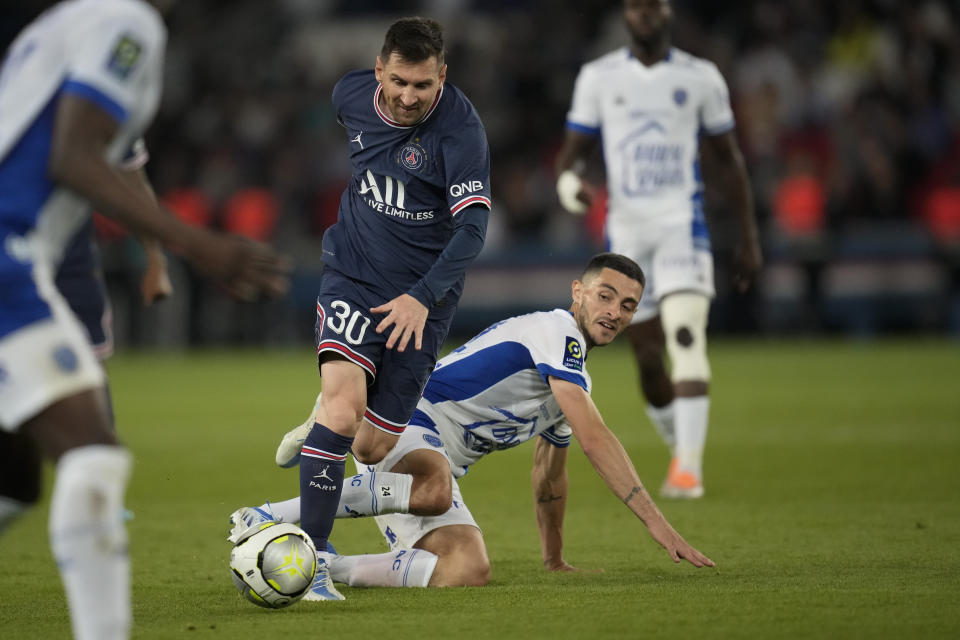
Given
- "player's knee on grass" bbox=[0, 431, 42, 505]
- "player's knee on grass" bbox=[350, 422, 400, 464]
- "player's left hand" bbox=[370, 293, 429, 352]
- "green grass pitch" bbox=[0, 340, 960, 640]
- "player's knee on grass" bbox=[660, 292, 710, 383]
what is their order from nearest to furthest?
1. "player's knee on grass" bbox=[0, 431, 42, 505]
2. "green grass pitch" bbox=[0, 340, 960, 640]
3. "player's left hand" bbox=[370, 293, 429, 352]
4. "player's knee on grass" bbox=[350, 422, 400, 464]
5. "player's knee on grass" bbox=[660, 292, 710, 383]

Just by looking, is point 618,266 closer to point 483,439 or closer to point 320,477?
point 483,439

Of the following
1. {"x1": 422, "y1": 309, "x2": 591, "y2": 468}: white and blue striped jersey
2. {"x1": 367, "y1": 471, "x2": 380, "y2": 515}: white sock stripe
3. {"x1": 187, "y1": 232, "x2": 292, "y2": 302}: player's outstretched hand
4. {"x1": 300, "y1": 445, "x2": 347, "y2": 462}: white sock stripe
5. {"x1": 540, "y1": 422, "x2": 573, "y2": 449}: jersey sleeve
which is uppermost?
{"x1": 187, "y1": 232, "x2": 292, "y2": 302}: player's outstretched hand

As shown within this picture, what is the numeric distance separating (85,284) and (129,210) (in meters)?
2.60

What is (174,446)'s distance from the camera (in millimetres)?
10508

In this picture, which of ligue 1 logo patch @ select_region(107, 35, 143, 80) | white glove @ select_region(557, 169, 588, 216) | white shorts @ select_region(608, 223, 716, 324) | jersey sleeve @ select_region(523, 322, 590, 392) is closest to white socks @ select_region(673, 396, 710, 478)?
white shorts @ select_region(608, 223, 716, 324)

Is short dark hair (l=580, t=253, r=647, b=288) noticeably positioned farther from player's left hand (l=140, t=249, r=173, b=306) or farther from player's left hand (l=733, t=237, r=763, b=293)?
player's left hand (l=733, t=237, r=763, b=293)

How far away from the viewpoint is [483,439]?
5.90 meters

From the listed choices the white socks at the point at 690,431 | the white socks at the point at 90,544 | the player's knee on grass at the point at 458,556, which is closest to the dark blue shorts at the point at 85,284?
the player's knee on grass at the point at 458,556

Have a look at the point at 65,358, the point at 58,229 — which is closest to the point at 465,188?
the point at 58,229

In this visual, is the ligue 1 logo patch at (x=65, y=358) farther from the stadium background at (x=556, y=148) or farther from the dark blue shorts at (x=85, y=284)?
the stadium background at (x=556, y=148)

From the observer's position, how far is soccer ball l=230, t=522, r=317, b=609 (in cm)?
487

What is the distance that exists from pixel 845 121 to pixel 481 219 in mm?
14721

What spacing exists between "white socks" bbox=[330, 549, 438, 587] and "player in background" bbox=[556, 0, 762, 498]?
115 inches

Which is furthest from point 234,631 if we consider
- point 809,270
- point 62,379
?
point 809,270
